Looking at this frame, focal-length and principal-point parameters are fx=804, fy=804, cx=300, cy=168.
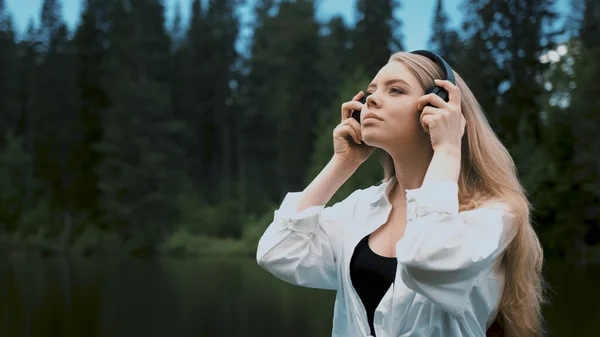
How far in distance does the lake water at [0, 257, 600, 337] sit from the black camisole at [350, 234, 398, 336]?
8564 mm

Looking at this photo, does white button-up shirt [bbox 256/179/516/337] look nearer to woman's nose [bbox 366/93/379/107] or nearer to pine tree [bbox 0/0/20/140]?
woman's nose [bbox 366/93/379/107]

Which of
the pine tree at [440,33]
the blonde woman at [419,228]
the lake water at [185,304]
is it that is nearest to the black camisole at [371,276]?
the blonde woman at [419,228]

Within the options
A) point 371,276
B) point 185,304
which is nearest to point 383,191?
point 371,276

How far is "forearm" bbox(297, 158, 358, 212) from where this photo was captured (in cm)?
215

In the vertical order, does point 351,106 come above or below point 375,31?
below

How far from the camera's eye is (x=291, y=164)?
36.6m

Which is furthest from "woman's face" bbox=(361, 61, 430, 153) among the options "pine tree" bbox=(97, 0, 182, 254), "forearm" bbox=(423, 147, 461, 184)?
"pine tree" bbox=(97, 0, 182, 254)

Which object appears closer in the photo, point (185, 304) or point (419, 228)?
point (419, 228)

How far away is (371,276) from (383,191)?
0.27 metres

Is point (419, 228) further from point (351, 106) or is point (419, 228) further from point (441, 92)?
point (351, 106)

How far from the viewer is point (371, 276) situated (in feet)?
6.35

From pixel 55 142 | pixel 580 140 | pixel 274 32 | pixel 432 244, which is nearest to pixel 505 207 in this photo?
pixel 432 244

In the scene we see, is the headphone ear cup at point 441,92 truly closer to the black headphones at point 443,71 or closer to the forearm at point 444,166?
the black headphones at point 443,71

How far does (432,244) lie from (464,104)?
A: 1.43 feet
